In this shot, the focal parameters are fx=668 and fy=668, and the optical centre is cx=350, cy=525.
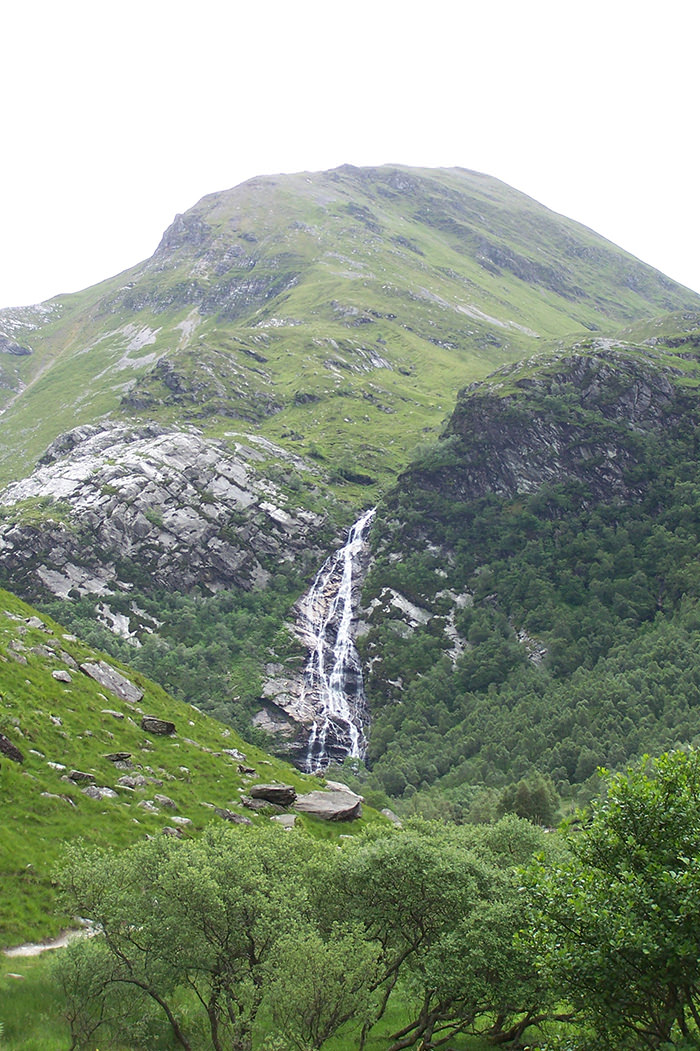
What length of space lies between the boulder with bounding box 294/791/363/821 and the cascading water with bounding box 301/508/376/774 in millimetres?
59391

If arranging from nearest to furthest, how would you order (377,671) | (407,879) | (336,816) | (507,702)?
(407,879)
(336,816)
(507,702)
(377,671)

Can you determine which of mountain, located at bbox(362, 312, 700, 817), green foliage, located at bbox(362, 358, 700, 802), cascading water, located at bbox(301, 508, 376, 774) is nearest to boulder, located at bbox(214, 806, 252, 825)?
mountain, located at bbox(362, 312, 700, 817)

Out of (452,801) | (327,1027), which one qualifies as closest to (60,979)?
(327,1027)

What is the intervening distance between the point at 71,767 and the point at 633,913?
33.7 metres

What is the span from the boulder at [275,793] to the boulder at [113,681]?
41.6ft

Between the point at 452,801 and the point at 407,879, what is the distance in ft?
238

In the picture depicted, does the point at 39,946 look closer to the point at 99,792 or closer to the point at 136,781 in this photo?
the point at 99,792

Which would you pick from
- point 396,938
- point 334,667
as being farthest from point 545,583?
point 396,938

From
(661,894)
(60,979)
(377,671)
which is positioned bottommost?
(377,671)

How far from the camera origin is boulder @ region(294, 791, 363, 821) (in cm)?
5250

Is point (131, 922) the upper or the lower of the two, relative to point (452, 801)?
upper

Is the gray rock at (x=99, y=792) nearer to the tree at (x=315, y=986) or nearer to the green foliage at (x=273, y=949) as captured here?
the green foliage at (x=273, y=949)

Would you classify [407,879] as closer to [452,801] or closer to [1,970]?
[1,970]

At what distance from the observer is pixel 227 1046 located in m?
23.5
